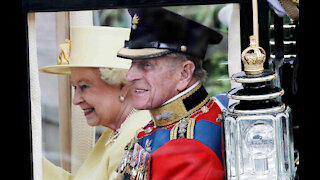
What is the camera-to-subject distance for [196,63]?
8.17 ft

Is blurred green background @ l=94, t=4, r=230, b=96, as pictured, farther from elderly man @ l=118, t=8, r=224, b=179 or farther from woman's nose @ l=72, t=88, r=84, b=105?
woman's nose @ l=72, t=88, r=84, b=105

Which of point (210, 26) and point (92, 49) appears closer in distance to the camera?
point (210, 26)

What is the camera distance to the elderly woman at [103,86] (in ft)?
8.44

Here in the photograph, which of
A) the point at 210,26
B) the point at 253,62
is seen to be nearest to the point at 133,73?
the point at 210,26

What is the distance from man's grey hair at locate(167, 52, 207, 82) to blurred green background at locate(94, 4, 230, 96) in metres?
0.02

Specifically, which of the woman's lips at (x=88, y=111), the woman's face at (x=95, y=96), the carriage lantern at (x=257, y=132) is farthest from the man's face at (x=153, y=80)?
the carriage lantern at (x=257, y=132)

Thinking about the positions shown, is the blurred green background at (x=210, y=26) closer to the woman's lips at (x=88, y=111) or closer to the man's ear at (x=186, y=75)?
the man's ear at (x=186, y=75)

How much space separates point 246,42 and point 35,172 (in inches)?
45.5

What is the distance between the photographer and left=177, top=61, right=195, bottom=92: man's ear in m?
2.49

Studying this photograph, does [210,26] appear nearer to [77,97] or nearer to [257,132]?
[257,132]

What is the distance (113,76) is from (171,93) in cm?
29

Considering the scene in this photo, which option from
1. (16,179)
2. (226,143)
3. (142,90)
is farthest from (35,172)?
(226,143)

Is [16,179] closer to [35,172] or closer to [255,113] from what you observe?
[35,172]

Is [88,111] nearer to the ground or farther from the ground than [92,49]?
nearer to the ground
